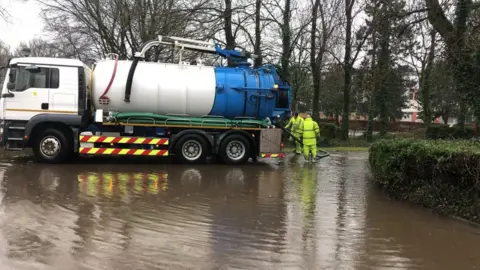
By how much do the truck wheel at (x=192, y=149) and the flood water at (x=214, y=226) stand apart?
114 inches

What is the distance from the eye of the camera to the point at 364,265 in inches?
199

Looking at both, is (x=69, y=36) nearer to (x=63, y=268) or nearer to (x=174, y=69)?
(x=174, y=69)

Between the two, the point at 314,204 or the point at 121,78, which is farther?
the point at 121,78

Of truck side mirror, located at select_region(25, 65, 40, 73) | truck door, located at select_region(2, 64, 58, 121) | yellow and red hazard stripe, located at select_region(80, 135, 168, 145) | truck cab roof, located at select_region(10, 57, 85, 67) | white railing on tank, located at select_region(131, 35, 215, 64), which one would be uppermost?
white railing on tank, located at select_region(131, 35, 215, 64)

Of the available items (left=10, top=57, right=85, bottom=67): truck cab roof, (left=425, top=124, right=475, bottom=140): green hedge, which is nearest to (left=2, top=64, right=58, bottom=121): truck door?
(left=10, top=57, right=85, bottom=67): truck cab roof

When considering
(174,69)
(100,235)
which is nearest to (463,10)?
(174,69)

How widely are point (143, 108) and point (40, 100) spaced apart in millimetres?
2864

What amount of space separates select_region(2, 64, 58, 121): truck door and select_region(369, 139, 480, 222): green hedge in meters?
9.29

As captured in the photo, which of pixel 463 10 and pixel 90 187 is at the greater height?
pixel 463 10

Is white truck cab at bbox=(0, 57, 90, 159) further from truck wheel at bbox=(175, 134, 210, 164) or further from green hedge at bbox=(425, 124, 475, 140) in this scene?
green hedge at bbox=(425, 124, 475, 140)

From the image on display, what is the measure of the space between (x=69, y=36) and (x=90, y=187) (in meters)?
26.3

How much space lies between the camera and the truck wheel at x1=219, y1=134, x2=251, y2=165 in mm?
14050

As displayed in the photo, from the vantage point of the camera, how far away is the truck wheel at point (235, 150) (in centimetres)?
1405

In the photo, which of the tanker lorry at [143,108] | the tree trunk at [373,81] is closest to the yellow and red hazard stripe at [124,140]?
the tanker lorry at [143,108]
